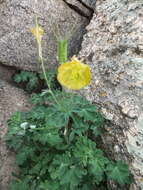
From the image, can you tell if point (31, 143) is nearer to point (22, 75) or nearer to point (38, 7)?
point (22, 75)

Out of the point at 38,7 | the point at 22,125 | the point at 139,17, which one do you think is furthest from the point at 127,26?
the point at 22,125

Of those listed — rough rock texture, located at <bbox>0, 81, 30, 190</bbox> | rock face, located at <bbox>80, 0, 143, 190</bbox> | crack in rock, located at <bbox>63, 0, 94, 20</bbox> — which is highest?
crack in rock, located at <bbox>63, 0, 94, 20</bbox>

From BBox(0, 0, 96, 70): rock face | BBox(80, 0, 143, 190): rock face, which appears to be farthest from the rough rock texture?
BBox(80, 0, 143, 190): rock face

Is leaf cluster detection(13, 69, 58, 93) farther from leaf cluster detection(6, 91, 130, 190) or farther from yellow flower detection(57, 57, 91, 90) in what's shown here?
yellow flower detection(57, 57, 91, 90)

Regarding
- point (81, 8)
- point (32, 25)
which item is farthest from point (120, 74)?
point (32, 25)

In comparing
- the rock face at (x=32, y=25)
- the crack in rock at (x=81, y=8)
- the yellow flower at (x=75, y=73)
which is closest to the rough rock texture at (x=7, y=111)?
the rock face at (x=32, y=25)

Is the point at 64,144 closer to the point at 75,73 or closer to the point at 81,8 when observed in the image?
the point at 75,73

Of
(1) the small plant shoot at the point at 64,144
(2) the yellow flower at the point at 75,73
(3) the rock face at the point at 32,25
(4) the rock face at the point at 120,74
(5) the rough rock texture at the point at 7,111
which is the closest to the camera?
(2) the yellow flower at the point at 75,73

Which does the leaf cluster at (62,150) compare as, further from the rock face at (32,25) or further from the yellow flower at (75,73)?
the rock face at (32,25)
